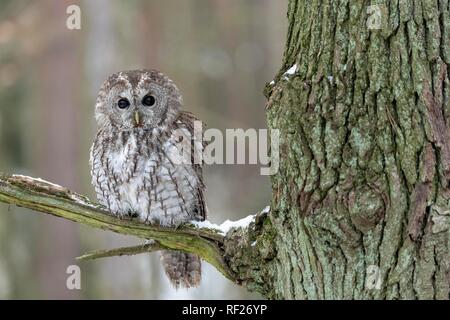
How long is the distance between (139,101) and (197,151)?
55 cm

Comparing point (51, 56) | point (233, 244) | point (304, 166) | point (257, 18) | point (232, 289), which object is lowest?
point (232, 289)

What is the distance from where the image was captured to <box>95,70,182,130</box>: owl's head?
5.22 m

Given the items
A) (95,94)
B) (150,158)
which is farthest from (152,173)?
(95,94)

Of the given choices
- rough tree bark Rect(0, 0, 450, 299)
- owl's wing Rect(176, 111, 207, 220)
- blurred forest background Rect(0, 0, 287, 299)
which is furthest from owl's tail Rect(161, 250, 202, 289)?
blurred forest background Rect(0, 0, 287, 299)

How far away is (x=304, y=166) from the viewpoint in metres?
3.56

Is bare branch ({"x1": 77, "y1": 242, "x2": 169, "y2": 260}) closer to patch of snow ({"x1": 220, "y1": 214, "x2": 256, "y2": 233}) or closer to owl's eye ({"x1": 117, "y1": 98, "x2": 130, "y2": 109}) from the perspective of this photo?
patch of snow ({"x1": 220, "y1": 214, "x2": 256, "y2": 233})

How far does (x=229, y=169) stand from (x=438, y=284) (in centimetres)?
1405

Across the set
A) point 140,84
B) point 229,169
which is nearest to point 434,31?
point 140,84

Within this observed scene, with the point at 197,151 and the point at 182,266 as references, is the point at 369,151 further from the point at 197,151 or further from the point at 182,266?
the point at 182,266

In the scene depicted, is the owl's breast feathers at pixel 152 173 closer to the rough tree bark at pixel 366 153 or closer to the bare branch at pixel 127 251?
the bare branch at pixel 127 251

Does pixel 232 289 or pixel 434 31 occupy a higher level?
pixel 434 31

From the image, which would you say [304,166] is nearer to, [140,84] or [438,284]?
[438,284]

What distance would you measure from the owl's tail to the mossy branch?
0.92 m
